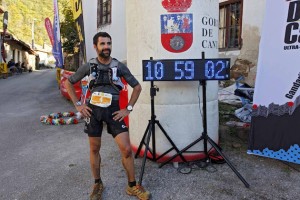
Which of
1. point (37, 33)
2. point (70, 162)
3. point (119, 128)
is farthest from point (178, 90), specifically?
point (37, 33)

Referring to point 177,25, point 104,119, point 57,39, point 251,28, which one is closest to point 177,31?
point 177,25

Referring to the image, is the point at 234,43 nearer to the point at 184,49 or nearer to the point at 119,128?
the point at 184,49

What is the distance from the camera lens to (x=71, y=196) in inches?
156

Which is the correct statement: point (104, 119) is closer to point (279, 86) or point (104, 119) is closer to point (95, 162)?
point (95, 162)

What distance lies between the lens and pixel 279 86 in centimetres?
458

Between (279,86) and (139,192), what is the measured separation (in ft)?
8.39

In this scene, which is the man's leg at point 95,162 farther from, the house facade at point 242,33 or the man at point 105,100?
the house facade at point 242,33

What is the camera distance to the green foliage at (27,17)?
2500 inches

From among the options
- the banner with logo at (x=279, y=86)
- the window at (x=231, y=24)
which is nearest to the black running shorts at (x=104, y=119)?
the banner with logo at (x=279, y=86)

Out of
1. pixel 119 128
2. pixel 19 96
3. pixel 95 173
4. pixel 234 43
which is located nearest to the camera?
pixel 119 128

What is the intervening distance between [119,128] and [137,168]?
1.31 m

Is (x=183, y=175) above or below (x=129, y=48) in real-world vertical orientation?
below

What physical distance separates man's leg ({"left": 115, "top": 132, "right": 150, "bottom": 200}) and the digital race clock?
1.15 m

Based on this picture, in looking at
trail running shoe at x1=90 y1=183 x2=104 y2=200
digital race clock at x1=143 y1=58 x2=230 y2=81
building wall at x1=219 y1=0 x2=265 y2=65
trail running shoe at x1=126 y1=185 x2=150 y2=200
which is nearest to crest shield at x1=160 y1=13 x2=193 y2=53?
digital race clock at x1=143 y1=58 x2=230 y2=81
